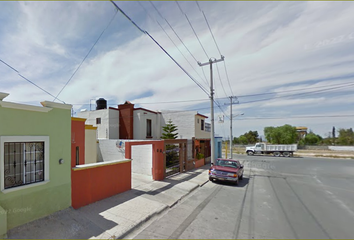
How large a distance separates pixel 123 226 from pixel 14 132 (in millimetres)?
4050

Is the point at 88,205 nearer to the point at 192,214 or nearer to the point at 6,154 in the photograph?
the point at 6,154

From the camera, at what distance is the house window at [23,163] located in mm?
4445

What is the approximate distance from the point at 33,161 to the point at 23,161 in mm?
234

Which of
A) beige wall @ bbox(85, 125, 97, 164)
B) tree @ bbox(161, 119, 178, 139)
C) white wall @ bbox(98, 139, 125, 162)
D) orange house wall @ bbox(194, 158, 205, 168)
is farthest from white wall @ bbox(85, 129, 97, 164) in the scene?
orange house wall @ bbox(194, 158, 205, 168)

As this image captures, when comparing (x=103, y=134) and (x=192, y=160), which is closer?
(x=192, y=160)

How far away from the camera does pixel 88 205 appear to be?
6.25 m

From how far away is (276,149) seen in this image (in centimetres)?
3319

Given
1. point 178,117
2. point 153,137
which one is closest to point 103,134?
point 153,137

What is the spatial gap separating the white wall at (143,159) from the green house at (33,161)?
246 inches

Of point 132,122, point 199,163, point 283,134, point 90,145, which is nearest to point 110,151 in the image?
point 90,145

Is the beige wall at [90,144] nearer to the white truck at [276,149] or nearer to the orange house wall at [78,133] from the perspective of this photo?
the orange house wall at [78,133]

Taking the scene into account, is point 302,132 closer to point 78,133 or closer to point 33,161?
point 78,133

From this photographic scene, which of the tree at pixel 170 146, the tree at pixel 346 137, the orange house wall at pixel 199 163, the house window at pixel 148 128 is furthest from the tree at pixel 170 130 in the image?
the tree at pixel 346 137

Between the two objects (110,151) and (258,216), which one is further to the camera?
(110,151)
